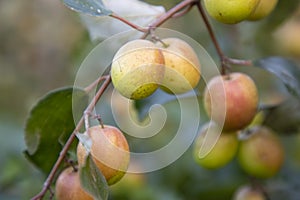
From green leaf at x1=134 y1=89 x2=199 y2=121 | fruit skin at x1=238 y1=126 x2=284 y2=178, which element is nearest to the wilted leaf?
green leaf at x1=134 y1=89 x2=199 y2=121

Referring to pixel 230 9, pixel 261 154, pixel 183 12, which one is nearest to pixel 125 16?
pixel 183 12

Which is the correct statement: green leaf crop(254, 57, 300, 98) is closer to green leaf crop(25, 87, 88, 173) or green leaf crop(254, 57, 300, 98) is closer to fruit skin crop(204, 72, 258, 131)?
fruit skin crop(204, 72, 258, 131)

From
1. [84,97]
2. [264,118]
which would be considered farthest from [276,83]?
[84,97]

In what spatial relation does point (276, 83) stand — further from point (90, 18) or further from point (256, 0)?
point (256, 0)

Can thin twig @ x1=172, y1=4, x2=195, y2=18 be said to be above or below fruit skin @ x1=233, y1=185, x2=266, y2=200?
above

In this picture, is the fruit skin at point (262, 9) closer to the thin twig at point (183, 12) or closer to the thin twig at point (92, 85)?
the thin twig at point (183, 12)

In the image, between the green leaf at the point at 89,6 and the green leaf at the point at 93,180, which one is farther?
the green leaf at the point at 89,6

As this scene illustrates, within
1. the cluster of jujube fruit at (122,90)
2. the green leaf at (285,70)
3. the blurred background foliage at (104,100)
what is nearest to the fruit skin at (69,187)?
the cluster of jujube fruit at (122,90)
